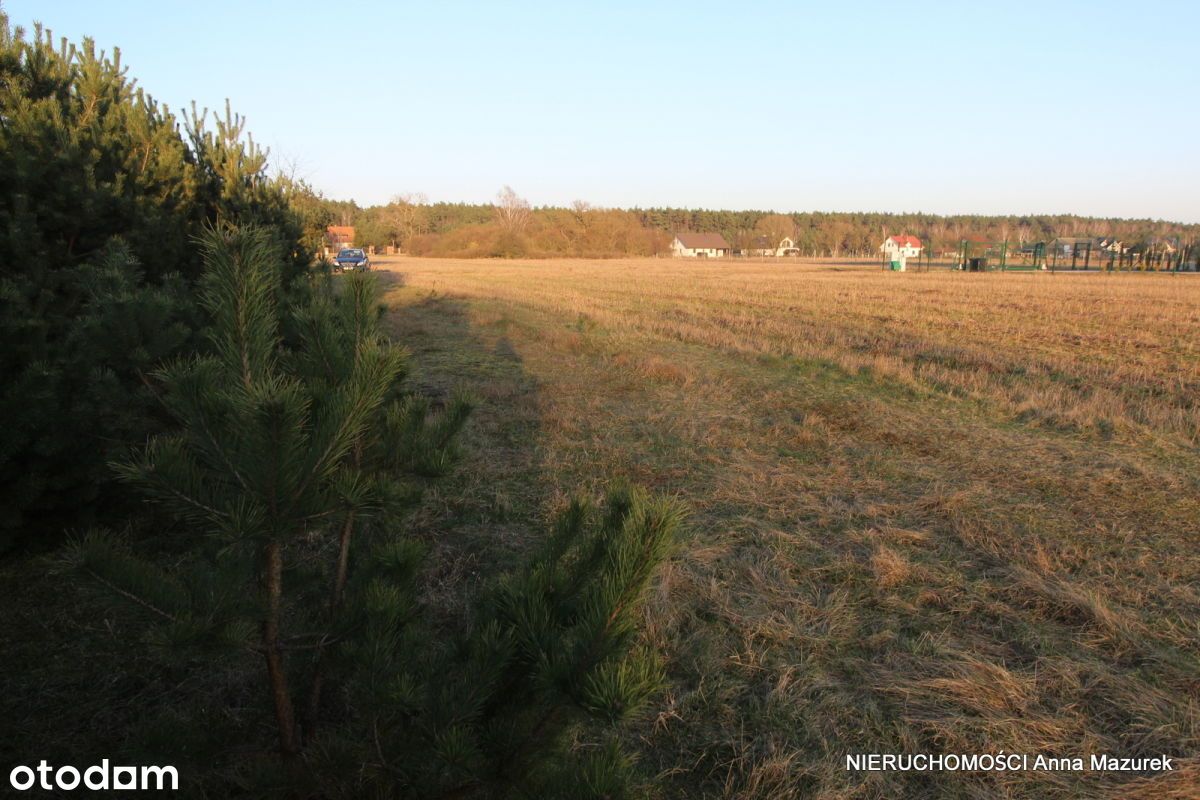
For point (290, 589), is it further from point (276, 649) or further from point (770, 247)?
point (770, 247)

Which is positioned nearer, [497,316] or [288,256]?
[288,256]

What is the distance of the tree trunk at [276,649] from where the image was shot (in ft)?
5.96

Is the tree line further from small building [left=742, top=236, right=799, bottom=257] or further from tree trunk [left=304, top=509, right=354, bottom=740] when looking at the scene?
small building [left=742, top=236, right=799, bottom=257]

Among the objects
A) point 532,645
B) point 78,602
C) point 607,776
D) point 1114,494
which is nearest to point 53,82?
point 78,602

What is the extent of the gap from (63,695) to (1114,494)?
6.87 m

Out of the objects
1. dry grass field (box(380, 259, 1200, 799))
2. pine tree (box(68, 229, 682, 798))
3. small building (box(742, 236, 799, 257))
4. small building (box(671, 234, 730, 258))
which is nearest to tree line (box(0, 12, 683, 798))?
pine tree (box(68, 229, 682, 798))

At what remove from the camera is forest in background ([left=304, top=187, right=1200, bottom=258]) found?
78625 millimetres

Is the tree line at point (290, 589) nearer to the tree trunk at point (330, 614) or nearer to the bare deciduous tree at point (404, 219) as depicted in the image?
the tree trunk at point (330, 614)

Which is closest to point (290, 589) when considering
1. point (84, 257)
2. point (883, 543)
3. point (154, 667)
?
point (154, 667)

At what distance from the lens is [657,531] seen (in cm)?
139

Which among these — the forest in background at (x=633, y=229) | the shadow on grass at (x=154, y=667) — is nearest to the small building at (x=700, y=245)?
the forest in background at (x=633, y=229)

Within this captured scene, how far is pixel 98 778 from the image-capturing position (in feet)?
6.66

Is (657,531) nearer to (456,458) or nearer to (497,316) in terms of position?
(456,458)

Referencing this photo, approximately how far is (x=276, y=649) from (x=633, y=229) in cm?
8849
